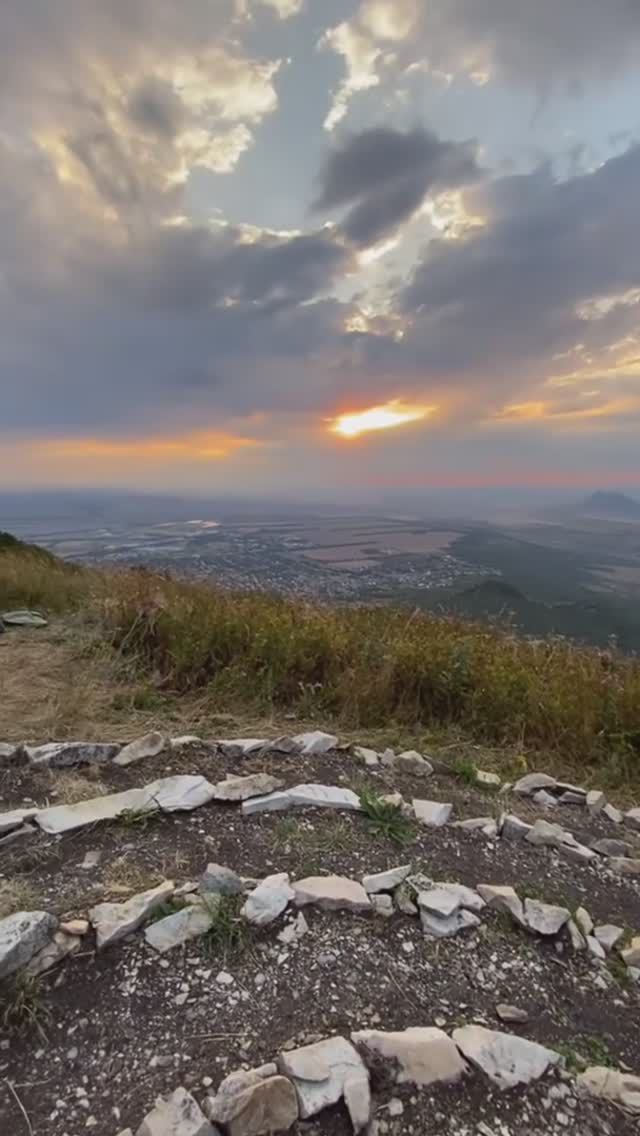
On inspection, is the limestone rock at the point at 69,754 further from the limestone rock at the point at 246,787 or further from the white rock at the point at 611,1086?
the white rock at the point at 611,1086

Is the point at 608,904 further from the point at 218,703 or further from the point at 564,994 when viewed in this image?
the point at 218,703

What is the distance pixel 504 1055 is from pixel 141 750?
7.43 ft

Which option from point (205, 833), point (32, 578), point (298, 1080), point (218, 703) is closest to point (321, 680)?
point (218, 703)

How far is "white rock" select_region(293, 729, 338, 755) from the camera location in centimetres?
333

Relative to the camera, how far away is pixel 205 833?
244 centimetres

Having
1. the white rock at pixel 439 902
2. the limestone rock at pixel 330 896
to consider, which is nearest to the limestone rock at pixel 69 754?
the limestone rock at pixel 330 896

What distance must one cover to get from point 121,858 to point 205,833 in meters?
0.37

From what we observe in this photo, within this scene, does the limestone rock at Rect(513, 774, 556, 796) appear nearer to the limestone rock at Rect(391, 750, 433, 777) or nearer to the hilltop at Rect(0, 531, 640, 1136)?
the hilltop at Rect(0, 531, 640, 1136)

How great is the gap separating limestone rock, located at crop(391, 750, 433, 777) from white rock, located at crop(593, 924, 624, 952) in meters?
1.26

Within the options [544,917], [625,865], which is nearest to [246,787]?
[544,917]

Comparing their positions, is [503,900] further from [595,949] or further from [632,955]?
[632,955]

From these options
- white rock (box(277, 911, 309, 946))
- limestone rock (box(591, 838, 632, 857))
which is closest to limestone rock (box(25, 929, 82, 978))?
white rock (box(277, 911, 309, 946))

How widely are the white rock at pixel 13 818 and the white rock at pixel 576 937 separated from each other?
87.0 inches

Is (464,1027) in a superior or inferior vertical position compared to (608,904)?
superior
